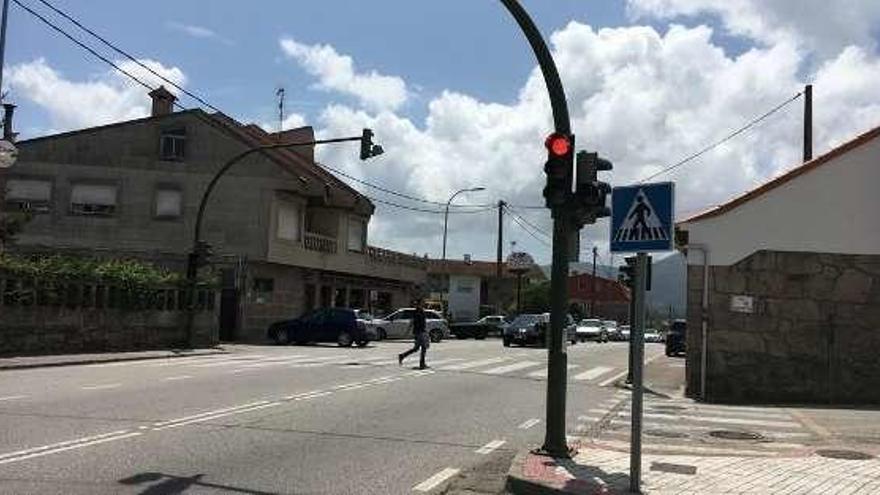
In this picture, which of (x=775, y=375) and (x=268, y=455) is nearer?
(x=268, y=455)

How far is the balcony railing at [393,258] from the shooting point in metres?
58.9

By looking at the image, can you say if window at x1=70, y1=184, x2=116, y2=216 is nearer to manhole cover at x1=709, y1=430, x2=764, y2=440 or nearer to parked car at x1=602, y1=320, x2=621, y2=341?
manhole cover at x1=709, y1=430, x2=764, y2=440

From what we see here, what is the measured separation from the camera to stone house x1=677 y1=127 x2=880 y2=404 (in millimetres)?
20672

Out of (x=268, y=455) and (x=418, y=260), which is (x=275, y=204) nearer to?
(x=418, y=260)

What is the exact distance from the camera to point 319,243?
165 ft

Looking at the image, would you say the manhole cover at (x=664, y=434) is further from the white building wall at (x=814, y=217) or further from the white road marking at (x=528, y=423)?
the white building wall at (x=814, y=217)

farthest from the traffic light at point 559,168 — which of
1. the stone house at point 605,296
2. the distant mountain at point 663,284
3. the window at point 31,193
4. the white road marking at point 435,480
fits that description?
the stone house at point 605,296

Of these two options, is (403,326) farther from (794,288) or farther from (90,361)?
(794,288)

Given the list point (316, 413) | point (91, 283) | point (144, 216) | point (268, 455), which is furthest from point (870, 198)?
point (144, 216)

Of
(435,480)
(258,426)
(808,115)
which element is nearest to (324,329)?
(808,115)

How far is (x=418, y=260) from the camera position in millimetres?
68500

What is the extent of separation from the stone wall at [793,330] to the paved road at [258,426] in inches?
103

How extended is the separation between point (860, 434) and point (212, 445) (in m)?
9.15

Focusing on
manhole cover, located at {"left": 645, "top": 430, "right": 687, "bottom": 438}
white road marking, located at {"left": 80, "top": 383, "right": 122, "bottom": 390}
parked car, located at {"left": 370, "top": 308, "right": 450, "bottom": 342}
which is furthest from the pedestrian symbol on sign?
parked car, located at {"left": 370, "top": 308, "right": 450, "bottom": 342}
